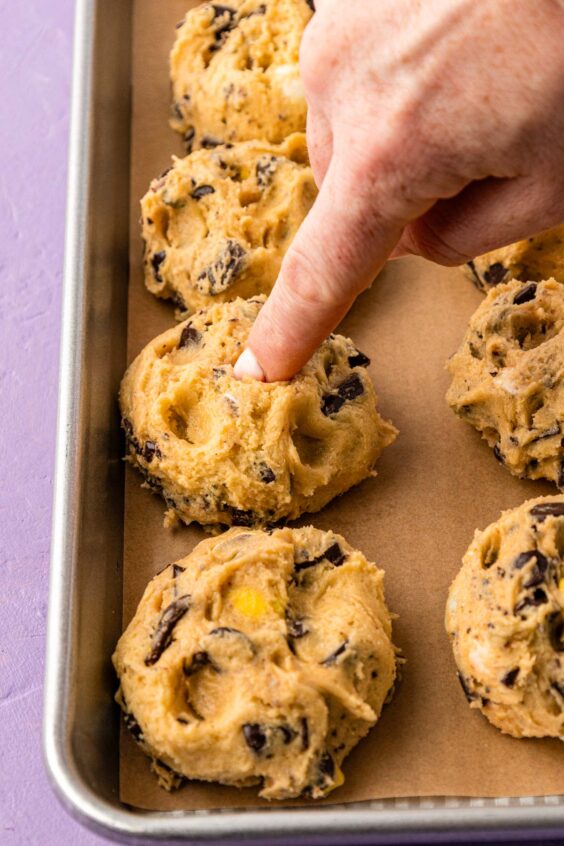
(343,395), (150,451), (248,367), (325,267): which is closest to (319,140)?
(325,267)

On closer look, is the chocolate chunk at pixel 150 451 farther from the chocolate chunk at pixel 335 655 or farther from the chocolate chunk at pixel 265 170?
the chocolate chunk at pixel 265 170

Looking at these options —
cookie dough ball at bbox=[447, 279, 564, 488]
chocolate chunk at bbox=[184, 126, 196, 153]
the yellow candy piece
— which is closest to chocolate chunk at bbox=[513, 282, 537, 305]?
cookie dough ball at bbox=[447, 279, 564, 488]

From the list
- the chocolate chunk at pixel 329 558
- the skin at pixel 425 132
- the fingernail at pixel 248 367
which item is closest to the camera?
the skin at pixel 425 132

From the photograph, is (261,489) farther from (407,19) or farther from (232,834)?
(407,19)

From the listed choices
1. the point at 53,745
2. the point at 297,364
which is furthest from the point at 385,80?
the point at 53,745

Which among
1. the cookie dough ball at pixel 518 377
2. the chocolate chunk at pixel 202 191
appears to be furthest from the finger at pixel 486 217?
the chocolate chunk at pixel 202 191

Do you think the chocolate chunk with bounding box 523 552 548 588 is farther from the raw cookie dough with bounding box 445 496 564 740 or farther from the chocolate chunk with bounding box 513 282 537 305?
the chocolate chunk with bounding box 513 282 537 305
